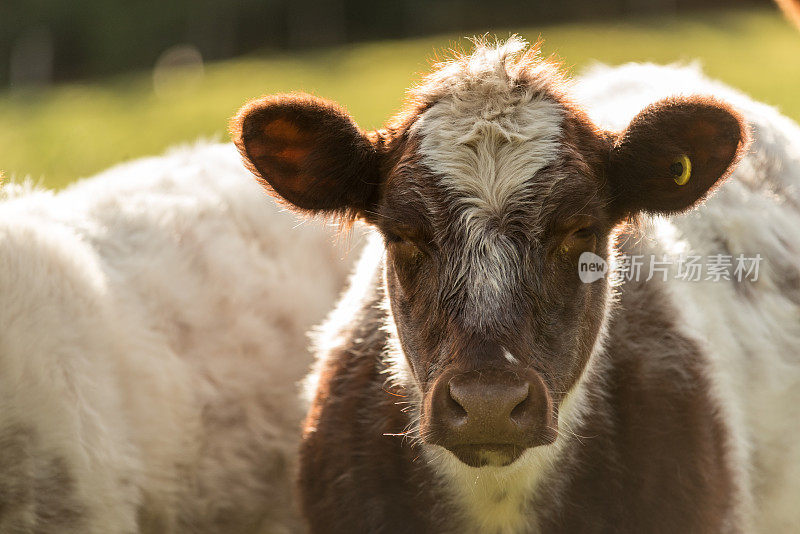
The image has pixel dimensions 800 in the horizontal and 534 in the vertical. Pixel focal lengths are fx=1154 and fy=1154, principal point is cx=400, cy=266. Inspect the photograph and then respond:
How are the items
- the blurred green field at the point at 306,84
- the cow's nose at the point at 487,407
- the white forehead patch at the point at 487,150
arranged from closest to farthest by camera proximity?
the cow's nose at the point at 487,407 → the white forehead patch at the point at 487,150 → the blurred green field at the point at 306,84

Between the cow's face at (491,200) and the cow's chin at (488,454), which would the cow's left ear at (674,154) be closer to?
the cow's face at (491,200)

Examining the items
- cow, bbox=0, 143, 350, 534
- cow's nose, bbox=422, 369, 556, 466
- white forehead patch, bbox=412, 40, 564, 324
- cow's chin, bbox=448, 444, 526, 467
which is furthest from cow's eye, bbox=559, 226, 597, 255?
cow, bbox=0, 143, 350, 534

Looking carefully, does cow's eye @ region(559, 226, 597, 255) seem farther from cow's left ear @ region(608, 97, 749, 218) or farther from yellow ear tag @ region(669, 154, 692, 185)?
yellow ear tag @ region(669, 154, 692, 185)

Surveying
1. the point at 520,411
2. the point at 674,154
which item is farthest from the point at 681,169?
the point at 520,411

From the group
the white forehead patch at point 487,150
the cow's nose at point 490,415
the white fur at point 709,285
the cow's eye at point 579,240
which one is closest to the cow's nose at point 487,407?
the cow's nose at point 490,415

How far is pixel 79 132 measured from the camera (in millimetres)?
17234

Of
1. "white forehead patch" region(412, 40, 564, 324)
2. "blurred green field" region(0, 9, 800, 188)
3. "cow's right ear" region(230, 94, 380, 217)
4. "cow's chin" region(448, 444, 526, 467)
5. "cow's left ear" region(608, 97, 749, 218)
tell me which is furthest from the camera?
"blurred green field" region(0, 9, 800, 188)

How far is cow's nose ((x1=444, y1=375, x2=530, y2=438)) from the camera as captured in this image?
3.77 meters

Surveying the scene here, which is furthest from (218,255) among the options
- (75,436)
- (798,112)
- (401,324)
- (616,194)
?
(798,112)

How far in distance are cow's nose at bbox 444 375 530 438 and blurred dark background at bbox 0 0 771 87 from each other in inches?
1134

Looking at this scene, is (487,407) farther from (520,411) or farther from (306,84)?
(306,84)

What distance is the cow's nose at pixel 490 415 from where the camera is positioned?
A: 378 cm

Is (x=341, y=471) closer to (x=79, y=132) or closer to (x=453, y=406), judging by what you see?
(x=453, y=406)

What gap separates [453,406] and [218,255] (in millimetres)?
2839
